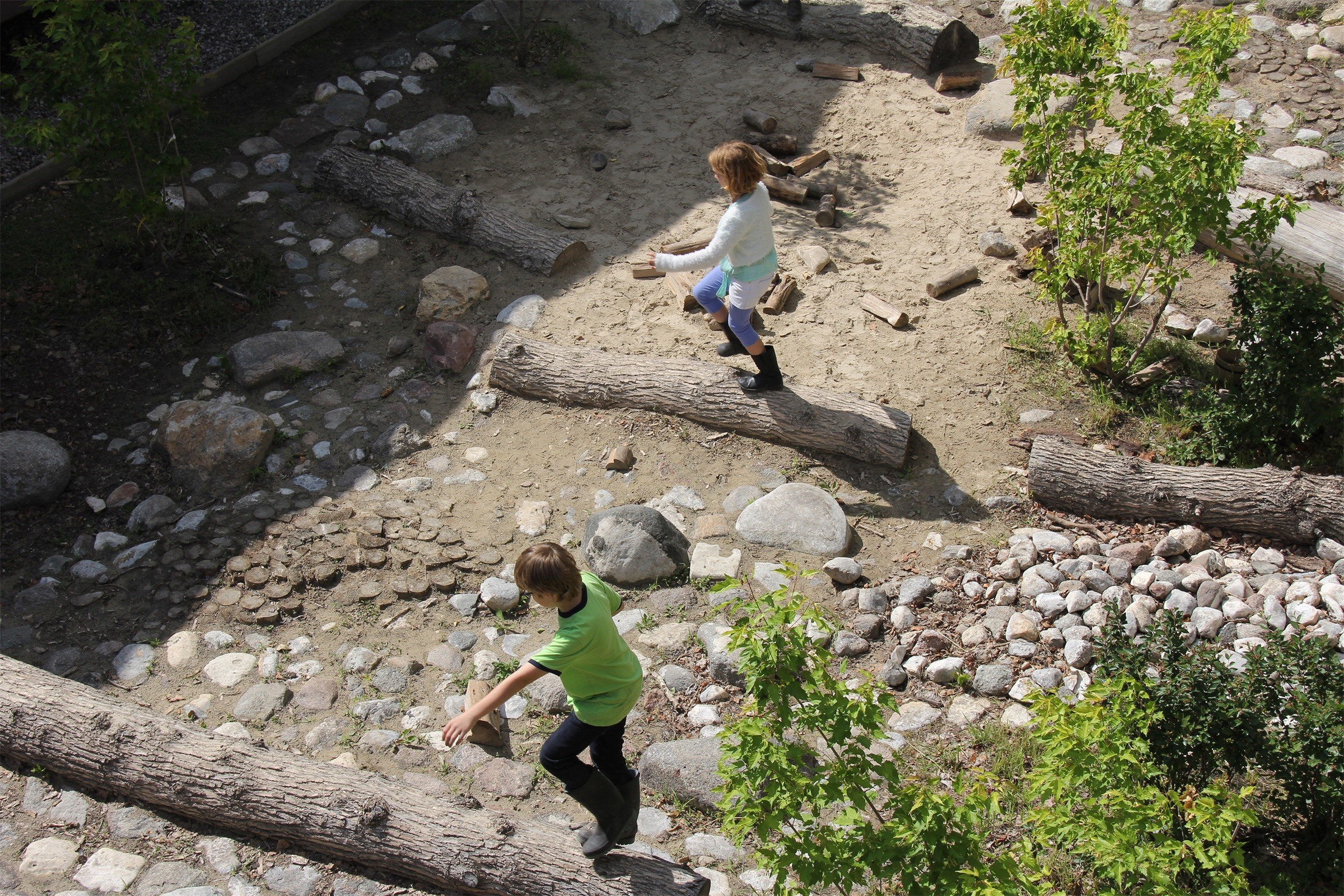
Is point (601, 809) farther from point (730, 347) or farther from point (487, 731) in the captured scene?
point (730, 347)

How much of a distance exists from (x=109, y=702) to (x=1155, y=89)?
617 cm

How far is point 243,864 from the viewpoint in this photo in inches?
158

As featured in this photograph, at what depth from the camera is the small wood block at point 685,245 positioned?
7.57 m

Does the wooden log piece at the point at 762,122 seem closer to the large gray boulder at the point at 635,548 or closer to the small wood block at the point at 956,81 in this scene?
the small wood block at the point at 956,81

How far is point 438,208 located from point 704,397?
320cm

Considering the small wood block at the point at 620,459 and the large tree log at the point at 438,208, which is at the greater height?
the large tree log at the point at 438,208

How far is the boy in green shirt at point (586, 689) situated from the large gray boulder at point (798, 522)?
6.13ft

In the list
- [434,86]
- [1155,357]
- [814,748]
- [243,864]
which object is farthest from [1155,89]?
[434,86]

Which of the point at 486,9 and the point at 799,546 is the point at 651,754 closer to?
the point at 799,546

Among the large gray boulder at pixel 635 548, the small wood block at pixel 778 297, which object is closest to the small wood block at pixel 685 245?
the small wood block at pixel 778 297

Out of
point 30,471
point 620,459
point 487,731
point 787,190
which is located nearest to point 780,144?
point 787,190

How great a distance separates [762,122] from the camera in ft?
29.0

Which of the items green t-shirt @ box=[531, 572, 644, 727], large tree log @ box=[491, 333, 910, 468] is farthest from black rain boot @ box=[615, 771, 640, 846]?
large tree log @ box=[491, 333, 910, 468]

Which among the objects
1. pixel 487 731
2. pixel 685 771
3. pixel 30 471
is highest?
pixel 685 771
